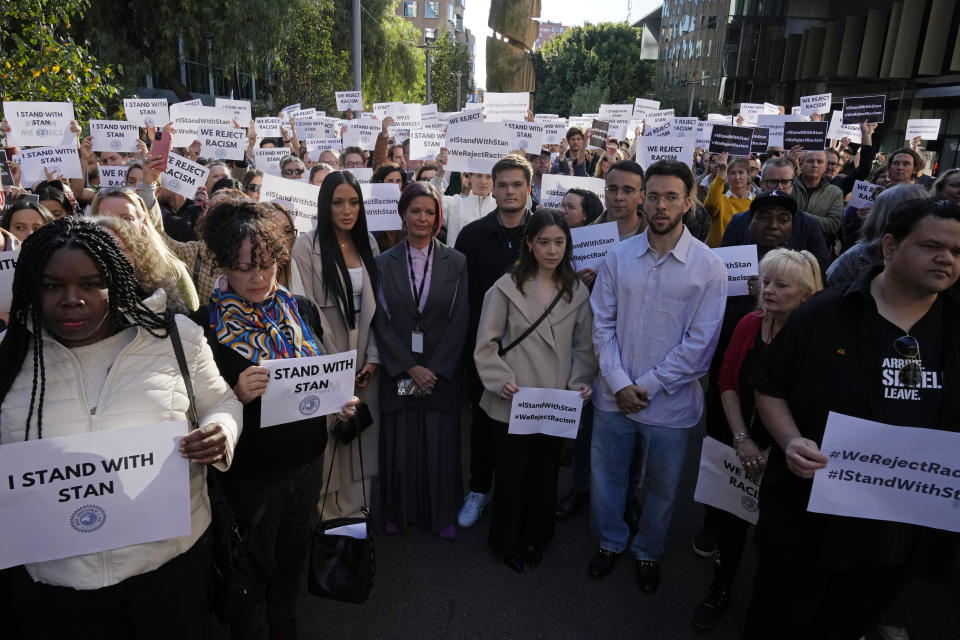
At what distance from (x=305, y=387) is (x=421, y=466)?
4.66 feet

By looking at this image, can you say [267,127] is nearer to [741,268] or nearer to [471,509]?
[471,509]

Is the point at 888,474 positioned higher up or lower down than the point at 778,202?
lower down

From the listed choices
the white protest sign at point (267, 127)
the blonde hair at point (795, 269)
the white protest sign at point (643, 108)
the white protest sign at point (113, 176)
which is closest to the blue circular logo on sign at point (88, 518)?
the blonde hair at point (795, 269)

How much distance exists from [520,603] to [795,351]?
1890 mm

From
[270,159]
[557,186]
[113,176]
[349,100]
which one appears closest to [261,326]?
[557,186]

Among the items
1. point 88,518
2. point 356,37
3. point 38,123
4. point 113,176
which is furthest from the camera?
point 356,37

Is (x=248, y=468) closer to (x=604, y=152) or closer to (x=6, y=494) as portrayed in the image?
(x=6, y=494)

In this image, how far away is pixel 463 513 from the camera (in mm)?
3871

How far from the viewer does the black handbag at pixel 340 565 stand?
8.74 ft

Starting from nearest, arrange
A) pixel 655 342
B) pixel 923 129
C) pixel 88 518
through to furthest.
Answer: pixel 88 518 < pixel 655 342 < pixel 923 129

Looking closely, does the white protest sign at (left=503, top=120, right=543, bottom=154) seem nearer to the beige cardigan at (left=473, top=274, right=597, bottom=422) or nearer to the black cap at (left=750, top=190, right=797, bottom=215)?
the black cap at (left=750, top=190, right=797, bottom=215)

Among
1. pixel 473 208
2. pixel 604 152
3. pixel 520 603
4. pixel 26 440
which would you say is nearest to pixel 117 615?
pixel 26 440

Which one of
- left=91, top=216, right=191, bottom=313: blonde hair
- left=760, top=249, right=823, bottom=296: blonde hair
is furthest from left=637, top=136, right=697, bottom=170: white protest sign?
left=91, top=216, right=191, bottom=313: blonde hair

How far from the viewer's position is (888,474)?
1.99 metres
